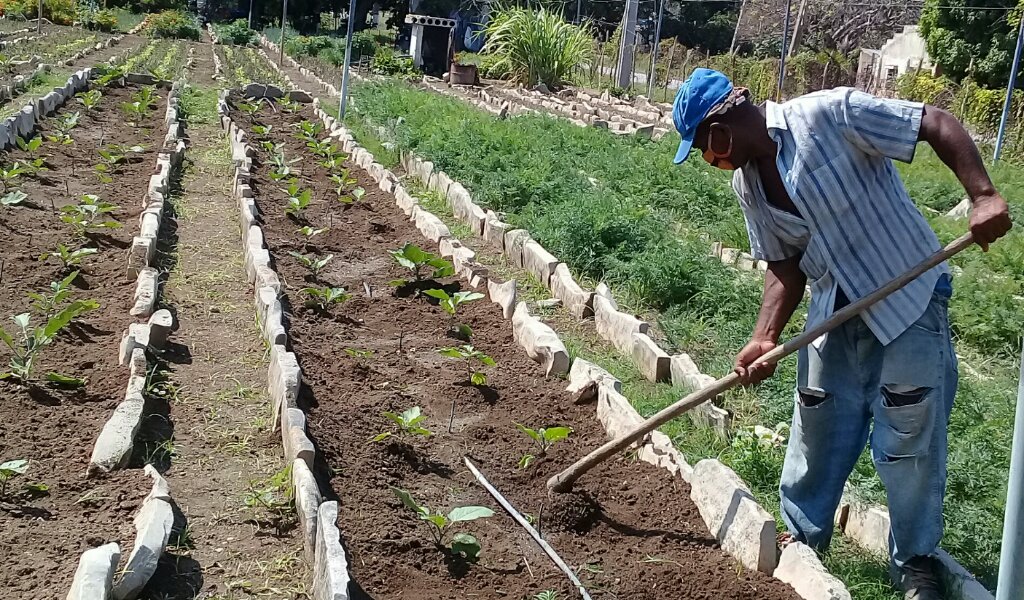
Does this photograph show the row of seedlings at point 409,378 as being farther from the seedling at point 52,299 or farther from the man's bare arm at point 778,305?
the seedling at point 52,299

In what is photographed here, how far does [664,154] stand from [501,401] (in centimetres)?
632

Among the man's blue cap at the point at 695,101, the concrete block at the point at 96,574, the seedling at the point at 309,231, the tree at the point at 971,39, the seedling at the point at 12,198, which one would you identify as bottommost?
the concrete block at the point at 96,574

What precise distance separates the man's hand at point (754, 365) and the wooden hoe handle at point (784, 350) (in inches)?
1.0

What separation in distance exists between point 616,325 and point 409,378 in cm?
124

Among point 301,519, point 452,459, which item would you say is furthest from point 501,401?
point 301,519

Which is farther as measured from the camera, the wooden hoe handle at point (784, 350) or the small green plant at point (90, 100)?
the small green plant at point (90, 100)

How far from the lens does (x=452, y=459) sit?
4.52 metres

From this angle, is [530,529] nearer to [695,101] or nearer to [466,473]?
[466,473]

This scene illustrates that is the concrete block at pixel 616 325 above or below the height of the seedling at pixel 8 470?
above

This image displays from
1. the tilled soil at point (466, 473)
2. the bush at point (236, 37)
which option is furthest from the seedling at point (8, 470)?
the bush at point (236, 37)

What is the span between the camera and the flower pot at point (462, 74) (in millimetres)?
22453

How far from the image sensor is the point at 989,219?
9.52ft

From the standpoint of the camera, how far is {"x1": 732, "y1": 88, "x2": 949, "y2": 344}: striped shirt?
322 centimetres

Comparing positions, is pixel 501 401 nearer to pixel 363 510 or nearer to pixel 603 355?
pixel 603 355
